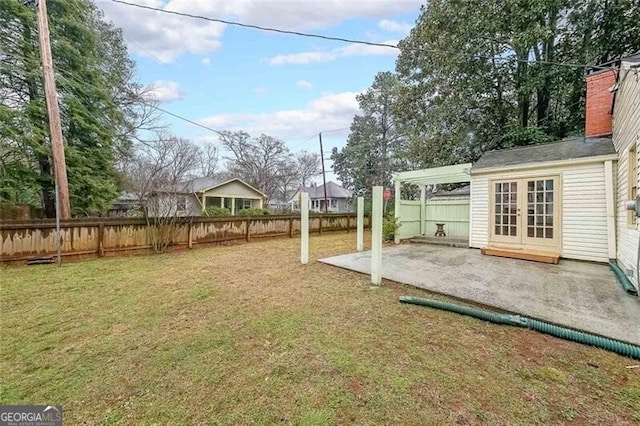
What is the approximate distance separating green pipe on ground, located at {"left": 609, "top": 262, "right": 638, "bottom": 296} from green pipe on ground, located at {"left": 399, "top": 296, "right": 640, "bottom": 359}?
6.27 ft

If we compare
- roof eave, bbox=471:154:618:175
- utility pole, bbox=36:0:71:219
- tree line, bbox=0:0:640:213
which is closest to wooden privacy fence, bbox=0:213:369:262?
utility pole, bbox=36:0:71:219

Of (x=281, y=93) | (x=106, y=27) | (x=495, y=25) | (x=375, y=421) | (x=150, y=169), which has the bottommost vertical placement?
(x=375, y=421)

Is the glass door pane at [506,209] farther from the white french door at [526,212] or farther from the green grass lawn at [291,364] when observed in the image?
the green grass lawn at [291,364]

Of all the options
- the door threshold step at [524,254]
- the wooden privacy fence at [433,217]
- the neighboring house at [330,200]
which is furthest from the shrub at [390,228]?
the neighboring house at [330,200]

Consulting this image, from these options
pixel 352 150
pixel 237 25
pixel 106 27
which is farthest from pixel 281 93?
pixel 352 150

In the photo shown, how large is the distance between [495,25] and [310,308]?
1113 cm

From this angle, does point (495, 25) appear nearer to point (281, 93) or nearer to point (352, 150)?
point (281, 93)

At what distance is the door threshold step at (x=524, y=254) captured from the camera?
6004 millimetres

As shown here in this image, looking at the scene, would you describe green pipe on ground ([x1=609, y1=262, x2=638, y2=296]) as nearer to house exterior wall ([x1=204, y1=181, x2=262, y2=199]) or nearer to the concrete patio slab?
the concrete patio slab

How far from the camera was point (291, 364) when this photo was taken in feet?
7.90

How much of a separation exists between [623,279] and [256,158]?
2716 cm

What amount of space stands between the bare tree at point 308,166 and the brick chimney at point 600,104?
1118 inches

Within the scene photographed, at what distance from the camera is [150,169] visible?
Answer: 17688 mm

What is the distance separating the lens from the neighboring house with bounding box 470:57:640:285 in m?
4.83
